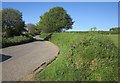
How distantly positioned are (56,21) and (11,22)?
2423 centimetres

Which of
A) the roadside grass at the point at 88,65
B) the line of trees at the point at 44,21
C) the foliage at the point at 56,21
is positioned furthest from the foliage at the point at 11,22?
the roadside grass at the point at 88,65

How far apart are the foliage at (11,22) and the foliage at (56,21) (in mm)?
20144

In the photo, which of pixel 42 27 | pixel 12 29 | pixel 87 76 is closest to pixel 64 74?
pixel 87 76

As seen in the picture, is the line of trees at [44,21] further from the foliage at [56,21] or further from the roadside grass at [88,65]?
the roadside grass at [88,65]

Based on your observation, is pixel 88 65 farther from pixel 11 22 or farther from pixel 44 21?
pixel 44 21

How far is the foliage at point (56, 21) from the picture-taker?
83625 millimetres

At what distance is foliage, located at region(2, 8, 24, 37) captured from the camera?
6138 cm

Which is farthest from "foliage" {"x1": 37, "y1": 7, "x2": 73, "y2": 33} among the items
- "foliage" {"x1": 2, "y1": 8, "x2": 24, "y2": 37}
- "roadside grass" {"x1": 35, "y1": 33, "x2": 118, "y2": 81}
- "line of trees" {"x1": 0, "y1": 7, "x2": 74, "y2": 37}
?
"roadside grass" {"x1": 35, "y1": 33, "x2": 118, "y2": 81}

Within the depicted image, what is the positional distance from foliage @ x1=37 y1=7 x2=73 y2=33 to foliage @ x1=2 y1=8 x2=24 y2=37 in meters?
20.1

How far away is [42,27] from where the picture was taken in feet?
296

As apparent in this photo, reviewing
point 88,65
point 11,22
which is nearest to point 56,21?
point 11,22

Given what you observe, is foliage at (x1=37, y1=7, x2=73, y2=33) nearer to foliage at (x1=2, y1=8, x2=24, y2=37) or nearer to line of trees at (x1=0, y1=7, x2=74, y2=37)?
line of trees at (x1=0, y1=7, x2=74, y2=37)

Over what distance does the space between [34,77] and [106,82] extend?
11.8 ft

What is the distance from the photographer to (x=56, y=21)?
3300 inches
